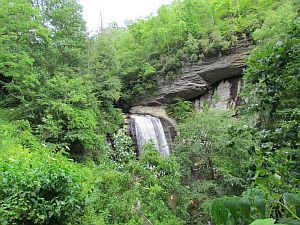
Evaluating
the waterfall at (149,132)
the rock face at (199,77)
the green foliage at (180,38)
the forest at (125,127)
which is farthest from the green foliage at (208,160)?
the green foliage at (180,38)

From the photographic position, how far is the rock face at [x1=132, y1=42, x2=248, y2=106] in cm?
1631

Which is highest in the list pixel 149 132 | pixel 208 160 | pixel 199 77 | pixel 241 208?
pixel 241 208

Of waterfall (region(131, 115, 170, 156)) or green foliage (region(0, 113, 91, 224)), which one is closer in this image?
green foliage (region(0, 113, 91, 224))

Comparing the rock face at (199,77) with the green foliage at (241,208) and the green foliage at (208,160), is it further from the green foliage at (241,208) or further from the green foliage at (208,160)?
the green foliage at (241,208)

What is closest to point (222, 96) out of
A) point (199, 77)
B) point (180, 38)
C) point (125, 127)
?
point (199, 77)

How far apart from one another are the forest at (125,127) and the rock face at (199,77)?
457 mm

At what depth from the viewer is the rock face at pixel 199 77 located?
16312mm

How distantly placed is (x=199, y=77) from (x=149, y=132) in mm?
5366

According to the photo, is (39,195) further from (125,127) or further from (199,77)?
(199,77)

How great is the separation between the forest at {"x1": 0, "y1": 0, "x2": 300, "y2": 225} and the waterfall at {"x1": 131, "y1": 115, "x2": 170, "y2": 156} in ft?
4.87

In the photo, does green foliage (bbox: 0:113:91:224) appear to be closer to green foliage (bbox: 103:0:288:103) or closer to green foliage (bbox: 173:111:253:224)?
green foliage (bbox: 173:111:253:224)

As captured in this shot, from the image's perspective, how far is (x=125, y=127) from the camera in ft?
41.8

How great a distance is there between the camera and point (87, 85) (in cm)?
1230

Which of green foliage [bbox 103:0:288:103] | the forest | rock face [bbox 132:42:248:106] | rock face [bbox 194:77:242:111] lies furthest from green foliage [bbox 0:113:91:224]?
rock face [bbox 132:42:248:106]
